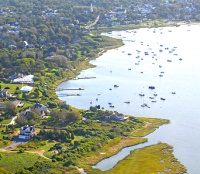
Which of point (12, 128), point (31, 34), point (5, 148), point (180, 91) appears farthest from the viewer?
point (31, 34)

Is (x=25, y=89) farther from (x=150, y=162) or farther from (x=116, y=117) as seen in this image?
(x=150, y=162)

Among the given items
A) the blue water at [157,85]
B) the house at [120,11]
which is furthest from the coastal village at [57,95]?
the blue water at [157,85]

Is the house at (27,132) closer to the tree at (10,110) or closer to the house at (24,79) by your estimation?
the tree at (10,110)

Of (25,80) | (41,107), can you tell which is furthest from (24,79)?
(41,107)

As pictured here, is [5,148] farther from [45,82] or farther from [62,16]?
[62,16]

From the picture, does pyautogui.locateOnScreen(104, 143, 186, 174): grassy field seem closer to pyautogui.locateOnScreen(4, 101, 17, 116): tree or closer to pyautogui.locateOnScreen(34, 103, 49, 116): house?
pyautogui.locateOnScreen(34, 103, 49, 116): house

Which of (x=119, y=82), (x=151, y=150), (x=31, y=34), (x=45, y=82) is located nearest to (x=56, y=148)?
(x=151, y=150)

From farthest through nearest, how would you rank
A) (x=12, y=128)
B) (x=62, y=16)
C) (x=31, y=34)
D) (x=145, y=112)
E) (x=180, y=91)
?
(x=62, y=16), (x=31, y=34), (x=180, y=91), (x=145, y=112), (x=12, y=128)
